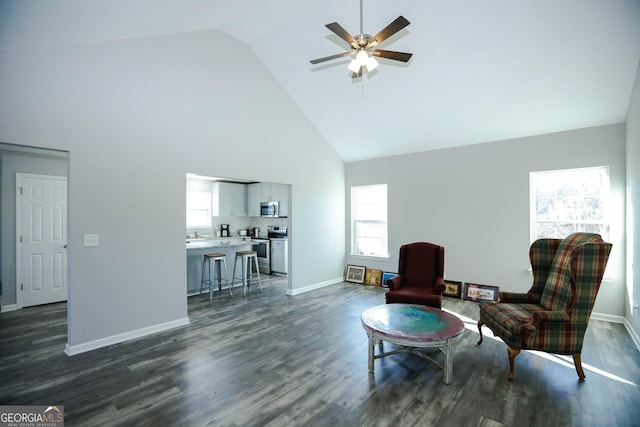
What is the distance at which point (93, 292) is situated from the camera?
125 inches

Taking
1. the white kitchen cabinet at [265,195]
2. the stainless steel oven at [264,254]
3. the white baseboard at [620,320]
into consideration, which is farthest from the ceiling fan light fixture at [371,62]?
the stainless steel oven at [264,254]

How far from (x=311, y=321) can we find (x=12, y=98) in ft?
12.8

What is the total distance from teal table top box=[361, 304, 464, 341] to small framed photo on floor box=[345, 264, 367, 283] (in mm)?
2942

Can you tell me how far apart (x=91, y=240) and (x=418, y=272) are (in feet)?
13.2

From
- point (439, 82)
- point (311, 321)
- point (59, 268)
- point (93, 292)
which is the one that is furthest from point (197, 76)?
point (59, 268)

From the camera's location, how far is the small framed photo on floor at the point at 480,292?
187 inches

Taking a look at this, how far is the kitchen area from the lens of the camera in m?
7.09

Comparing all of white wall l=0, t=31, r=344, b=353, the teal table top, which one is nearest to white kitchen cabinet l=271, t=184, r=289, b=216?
white wall l=0, t=31, r=344, b=353

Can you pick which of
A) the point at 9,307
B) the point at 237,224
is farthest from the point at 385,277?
the point at 9,307

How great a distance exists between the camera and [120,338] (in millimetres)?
3344

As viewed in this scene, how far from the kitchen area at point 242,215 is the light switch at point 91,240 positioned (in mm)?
3635

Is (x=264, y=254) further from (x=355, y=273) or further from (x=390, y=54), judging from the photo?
(x=390, y=54)

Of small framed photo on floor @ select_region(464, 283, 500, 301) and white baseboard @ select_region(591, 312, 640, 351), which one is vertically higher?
small framed photo on floor @ select_region(464, 283, 500, 301)

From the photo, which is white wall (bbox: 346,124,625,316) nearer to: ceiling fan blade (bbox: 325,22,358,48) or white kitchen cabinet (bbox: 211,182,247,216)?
ceiling fan blade (bbox: 325,22,358,48)
